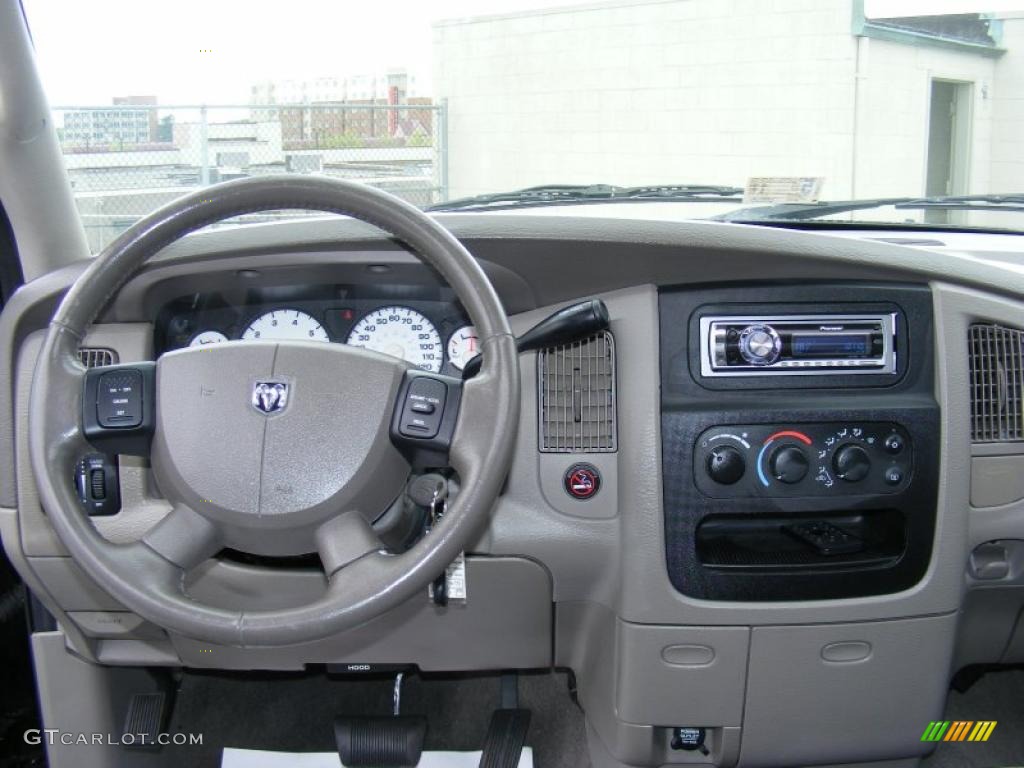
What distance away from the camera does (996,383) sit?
→ 1824 mm

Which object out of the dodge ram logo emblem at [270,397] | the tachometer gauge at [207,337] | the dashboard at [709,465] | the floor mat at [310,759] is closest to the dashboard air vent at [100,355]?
the dashboard at [709,465]

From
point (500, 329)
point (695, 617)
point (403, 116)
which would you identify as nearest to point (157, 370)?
point (500, 329)

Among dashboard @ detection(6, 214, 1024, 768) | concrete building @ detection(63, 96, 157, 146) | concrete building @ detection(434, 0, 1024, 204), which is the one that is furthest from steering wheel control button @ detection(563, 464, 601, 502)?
concrete building @ detection(63, 96, 157, 146)

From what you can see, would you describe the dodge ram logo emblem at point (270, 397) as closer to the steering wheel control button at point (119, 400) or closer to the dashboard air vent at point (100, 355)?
the steering wheel control button at point (119, 400)

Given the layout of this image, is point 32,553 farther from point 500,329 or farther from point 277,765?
point 500,329

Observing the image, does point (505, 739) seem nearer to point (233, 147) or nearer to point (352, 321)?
point (352, 321)

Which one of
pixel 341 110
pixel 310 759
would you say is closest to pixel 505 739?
pixel 310 759

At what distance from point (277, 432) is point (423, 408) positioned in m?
0.21

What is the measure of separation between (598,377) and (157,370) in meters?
0.75

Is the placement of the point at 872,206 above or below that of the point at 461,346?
above

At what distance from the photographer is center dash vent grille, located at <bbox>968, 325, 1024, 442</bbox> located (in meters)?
1.81

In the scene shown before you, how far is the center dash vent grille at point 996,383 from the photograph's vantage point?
1808mm

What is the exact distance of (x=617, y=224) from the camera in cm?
160

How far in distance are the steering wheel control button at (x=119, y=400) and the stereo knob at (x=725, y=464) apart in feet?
3.13
